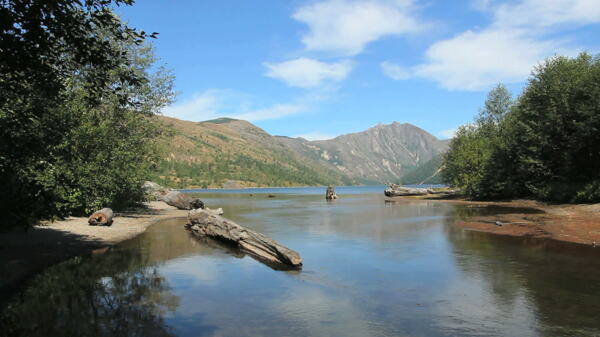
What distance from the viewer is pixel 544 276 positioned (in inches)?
633

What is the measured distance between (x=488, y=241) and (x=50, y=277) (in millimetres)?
24072

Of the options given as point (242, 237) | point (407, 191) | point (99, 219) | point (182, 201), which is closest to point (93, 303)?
point (242, 237)

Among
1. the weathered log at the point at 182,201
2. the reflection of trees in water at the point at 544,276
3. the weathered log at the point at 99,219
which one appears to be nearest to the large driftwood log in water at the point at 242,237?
the weathered log at the point at 99,219

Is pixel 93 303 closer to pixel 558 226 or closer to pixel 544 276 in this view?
pixel 544 276

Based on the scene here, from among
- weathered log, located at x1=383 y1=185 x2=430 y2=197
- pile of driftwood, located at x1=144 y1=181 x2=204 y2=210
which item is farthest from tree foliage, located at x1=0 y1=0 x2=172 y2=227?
weathered log, located at x1=383 y1=185 x2=430 y2=197

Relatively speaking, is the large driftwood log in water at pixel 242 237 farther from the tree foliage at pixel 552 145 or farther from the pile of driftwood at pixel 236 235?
the tree foliage at pixel 552 145

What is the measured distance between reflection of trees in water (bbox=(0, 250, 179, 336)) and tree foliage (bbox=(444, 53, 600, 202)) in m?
45.8

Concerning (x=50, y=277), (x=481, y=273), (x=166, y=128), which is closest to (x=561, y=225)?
(x=481, y=273)

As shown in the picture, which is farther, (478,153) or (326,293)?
(478,153)

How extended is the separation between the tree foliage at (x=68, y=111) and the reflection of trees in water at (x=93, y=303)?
257 centimetres

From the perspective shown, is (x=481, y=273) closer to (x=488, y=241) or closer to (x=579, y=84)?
(x=488, y=241)

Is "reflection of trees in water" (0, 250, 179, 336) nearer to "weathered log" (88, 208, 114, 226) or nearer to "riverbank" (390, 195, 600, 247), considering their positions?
"weathered log" (88, 208, 114, 226)

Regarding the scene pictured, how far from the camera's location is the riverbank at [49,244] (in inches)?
607

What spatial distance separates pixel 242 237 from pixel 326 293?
34.2 ft
